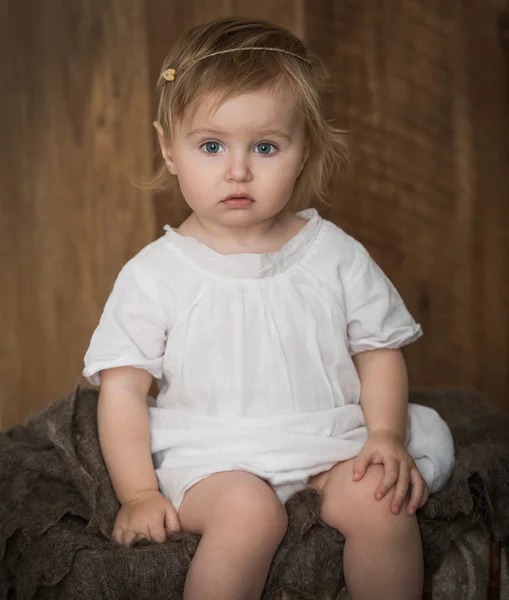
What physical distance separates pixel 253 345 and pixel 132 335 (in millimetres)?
181

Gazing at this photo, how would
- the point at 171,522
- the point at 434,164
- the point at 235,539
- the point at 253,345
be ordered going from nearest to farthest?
the point at 235,539 → the point at 171,522 → the point at 253,345 → the point at 434,164

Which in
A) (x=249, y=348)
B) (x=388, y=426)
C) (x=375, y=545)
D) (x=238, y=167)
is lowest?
(x=375, y=545)

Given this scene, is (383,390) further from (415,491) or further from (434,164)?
(434,164)

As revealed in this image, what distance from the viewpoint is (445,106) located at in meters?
2.38

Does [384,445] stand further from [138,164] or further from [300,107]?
[138,164]

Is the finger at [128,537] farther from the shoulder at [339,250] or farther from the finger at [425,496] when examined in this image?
the shoulder at [339,250]

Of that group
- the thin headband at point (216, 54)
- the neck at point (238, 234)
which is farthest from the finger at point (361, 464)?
the thin headband at point (216, 54)

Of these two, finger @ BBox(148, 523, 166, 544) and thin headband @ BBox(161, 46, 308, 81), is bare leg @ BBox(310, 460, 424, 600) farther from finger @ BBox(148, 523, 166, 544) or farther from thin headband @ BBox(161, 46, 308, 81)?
thin headband @ BBox(161, 46, 308, 81)

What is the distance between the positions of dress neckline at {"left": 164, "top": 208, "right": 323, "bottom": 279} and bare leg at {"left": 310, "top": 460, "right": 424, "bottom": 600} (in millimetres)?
355

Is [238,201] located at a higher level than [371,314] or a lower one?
higher

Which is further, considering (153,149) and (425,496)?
(153,149)

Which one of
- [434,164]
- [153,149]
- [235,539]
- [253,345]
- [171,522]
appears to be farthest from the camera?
[434,164]

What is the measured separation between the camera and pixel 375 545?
1431 mm

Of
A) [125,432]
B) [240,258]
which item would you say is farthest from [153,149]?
[125,432]
